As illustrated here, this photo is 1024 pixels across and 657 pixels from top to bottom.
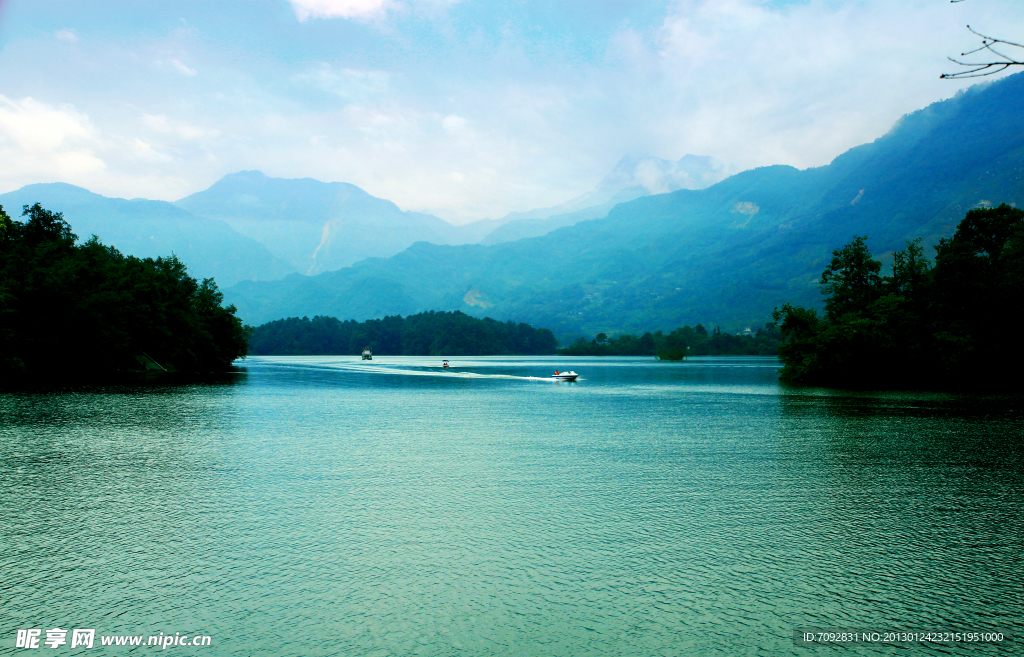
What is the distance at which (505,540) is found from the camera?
16094mm

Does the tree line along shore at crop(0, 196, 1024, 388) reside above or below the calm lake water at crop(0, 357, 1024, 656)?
above

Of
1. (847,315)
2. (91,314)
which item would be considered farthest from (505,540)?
(91,314)

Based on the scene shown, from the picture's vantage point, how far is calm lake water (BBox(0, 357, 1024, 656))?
36.6 ft

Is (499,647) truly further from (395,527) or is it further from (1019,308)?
(1019,308)

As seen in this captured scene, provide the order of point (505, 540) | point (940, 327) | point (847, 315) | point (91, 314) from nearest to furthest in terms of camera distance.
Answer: point (505, 540) < point (940, 327) < point (847, 315) < point (91, 314)

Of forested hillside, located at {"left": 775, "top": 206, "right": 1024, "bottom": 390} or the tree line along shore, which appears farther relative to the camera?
the tree line along shore

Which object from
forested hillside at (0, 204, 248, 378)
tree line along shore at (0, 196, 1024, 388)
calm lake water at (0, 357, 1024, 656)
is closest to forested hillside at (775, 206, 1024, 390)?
tree line along shore at (0, 196, 1024, 388)

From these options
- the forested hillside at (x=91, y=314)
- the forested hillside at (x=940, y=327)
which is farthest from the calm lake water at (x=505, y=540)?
the forested hillside at (x=940, y=327)

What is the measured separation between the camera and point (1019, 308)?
73625mm

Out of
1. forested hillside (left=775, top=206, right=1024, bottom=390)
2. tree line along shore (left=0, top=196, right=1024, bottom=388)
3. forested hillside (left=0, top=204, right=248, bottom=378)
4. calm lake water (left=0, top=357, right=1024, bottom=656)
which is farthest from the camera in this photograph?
forested hillside (left=0, top=204, right=248, bottom=378)

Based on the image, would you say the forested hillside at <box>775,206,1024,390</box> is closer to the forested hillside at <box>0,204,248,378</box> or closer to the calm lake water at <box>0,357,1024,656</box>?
the calm lake water at <box>0,357,1024,656</box>

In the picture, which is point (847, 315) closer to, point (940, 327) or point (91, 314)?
point (940, 327)

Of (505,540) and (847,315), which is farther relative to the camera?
(847,315)

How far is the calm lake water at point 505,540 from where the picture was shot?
36.6 ft
